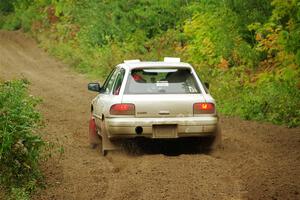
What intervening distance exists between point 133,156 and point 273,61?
8.63 m

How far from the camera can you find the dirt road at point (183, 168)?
27.2ft

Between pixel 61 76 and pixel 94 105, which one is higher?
pixel 94 105

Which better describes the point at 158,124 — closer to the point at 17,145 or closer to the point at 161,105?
the point at 161,105

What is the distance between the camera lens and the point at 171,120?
1049 centimetres

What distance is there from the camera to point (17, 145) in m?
8.71

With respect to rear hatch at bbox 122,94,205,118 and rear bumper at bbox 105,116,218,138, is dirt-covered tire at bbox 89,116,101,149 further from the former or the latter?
rear hatch at bbox 122,94,205,118

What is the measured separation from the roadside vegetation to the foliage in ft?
22.1

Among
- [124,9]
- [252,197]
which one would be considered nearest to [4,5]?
[124,9]

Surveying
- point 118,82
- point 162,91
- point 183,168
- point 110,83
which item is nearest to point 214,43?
point 110,83

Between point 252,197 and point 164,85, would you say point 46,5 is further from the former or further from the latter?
point 252,197

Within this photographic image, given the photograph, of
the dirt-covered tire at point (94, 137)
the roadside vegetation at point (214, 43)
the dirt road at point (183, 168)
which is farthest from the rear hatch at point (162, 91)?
the roadside vegetation at point (214, 43)

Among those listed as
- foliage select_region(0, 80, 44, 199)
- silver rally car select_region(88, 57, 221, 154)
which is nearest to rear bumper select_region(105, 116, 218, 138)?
silver rally car select_region(88, 57, 221, 154)

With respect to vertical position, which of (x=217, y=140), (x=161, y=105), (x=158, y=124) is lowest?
(x=217, y=140)

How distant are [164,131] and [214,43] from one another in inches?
432
